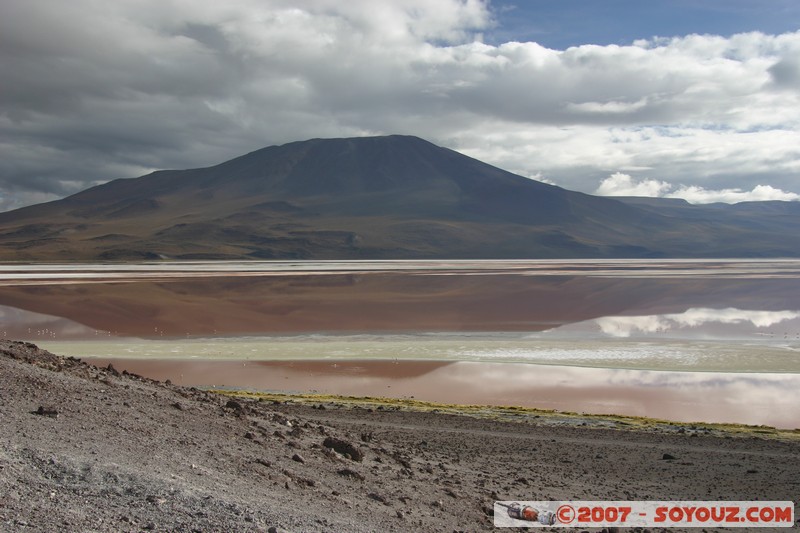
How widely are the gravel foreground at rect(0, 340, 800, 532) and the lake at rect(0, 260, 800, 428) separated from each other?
220 inches

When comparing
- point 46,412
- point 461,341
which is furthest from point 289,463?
point 461,341

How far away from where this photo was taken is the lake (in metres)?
22.7

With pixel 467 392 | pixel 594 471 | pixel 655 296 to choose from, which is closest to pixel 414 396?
pixel 467 392

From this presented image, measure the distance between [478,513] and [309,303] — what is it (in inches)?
1573

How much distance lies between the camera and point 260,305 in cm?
4791

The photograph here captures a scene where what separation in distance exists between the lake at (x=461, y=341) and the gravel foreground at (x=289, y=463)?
558 cm

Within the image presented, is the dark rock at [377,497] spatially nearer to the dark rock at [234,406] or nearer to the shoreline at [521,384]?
the dark rock at [234,406]

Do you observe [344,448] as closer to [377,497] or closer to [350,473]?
[350,473]

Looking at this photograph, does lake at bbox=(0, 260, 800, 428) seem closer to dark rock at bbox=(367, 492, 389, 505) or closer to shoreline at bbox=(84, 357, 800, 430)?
shoreline at bbox=(84, 357, 800, 430)

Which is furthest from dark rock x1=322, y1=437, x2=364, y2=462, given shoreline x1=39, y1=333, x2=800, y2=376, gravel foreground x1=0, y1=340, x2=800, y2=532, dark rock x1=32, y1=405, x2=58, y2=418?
shoreline x1=39, y1=333, x2=800, y2=376

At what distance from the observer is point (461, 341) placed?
107ft

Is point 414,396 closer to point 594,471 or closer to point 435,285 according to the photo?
point 594,471

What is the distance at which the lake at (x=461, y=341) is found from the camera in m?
22.7

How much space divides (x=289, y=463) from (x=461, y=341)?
22517 millimetres
